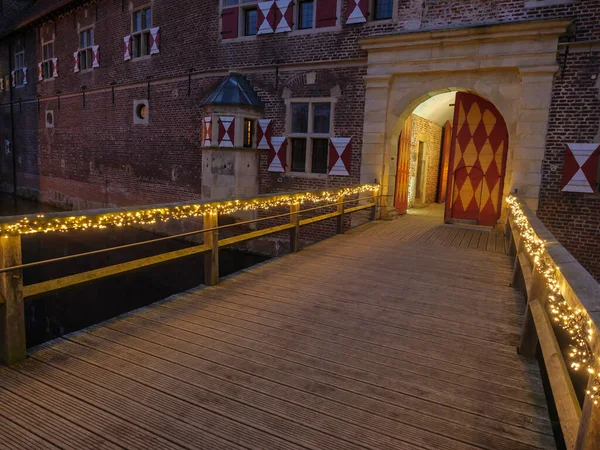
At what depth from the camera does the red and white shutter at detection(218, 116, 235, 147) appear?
982 centimetres

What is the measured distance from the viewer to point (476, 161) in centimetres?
876

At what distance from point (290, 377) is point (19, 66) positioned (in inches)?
884

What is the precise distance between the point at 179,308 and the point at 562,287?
286cm

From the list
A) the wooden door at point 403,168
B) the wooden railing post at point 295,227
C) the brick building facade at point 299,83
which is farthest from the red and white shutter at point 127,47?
the wooden railing post at point 295,227

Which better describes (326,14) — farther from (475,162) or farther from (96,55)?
(96,55)

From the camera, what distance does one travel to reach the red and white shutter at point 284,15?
9.50 m

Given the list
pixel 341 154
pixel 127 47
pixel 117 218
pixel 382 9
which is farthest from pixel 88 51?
pixel 117 218

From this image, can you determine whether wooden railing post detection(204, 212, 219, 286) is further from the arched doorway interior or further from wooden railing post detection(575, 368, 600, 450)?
the arched doorway interior

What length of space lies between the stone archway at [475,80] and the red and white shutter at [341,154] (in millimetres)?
369

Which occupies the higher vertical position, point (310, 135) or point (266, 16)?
point (266, 16)

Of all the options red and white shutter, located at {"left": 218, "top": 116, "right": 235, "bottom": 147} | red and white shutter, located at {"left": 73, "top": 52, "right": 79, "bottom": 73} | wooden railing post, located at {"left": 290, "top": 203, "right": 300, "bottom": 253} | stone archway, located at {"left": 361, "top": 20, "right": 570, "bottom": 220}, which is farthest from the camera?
A: red and white shutter, located at {"left": 73, "top": 52, "right": 79, "bottom": 73}

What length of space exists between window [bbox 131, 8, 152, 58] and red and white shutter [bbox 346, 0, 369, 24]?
6.70 metres

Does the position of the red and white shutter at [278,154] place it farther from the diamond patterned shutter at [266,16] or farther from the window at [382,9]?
the window at [382,9]

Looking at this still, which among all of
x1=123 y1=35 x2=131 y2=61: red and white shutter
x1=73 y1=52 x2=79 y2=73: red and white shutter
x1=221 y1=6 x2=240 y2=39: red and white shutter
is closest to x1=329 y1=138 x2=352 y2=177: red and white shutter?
x1=221 y1=6 x2=240 y2=39: red and white shutter
